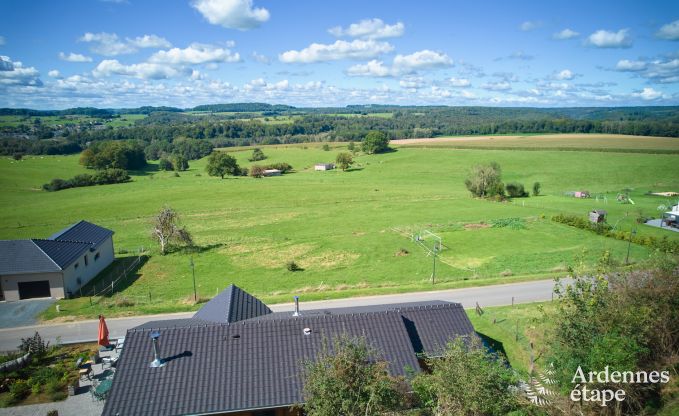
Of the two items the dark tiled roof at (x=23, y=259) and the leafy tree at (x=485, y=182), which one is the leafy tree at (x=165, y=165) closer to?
the leafy tree at (x=485, y=182)

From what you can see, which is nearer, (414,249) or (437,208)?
(414,249)

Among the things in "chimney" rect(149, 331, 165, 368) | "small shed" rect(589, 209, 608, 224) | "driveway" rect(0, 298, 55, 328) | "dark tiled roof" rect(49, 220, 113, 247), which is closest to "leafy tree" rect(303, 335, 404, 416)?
"chimney" rect(149, 331, 165, 368)

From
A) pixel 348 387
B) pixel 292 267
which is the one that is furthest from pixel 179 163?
pixel 348 387

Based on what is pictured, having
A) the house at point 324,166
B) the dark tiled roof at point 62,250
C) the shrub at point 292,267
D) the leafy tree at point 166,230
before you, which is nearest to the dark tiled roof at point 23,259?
the dark tiled roof at point 62,250

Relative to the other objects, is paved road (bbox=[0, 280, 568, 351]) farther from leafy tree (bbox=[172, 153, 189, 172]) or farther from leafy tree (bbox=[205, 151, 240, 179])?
leafy tree (bbox=[172, 153, 189, 172])

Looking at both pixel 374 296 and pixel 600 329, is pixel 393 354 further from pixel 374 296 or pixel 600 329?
pixel 374 296

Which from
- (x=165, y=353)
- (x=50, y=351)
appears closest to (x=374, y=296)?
(x=165, y=353)
